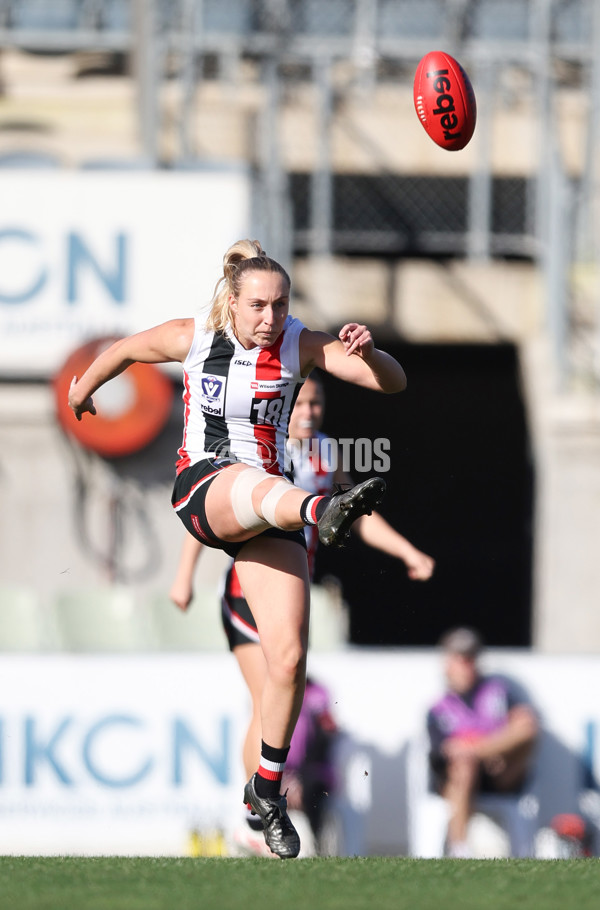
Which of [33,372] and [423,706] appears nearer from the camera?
[423,706]

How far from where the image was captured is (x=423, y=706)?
791cm

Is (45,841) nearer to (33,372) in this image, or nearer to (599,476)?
(33,372)

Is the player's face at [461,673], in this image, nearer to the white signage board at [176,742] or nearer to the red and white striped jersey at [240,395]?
the white signage board at [176,742]

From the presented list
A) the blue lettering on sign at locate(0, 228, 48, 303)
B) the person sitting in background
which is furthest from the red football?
the blue lettering on sign at locate(0, 228, 48, 303)

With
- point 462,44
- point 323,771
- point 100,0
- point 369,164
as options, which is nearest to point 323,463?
point 323,771

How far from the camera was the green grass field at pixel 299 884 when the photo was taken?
12.8 feet

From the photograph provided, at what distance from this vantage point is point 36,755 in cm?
780

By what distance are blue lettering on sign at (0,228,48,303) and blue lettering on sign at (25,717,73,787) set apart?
11.9 ft

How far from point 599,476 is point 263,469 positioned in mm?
6266

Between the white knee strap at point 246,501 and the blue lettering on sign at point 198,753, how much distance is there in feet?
11.5

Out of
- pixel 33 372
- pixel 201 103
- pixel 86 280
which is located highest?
pixel 201 103

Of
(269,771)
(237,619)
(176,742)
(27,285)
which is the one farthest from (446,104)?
(27,285)

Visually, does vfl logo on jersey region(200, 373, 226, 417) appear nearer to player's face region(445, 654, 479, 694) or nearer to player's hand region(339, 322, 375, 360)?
player's hand region(339, 322, 375, 360)

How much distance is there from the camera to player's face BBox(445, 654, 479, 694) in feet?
25.7
